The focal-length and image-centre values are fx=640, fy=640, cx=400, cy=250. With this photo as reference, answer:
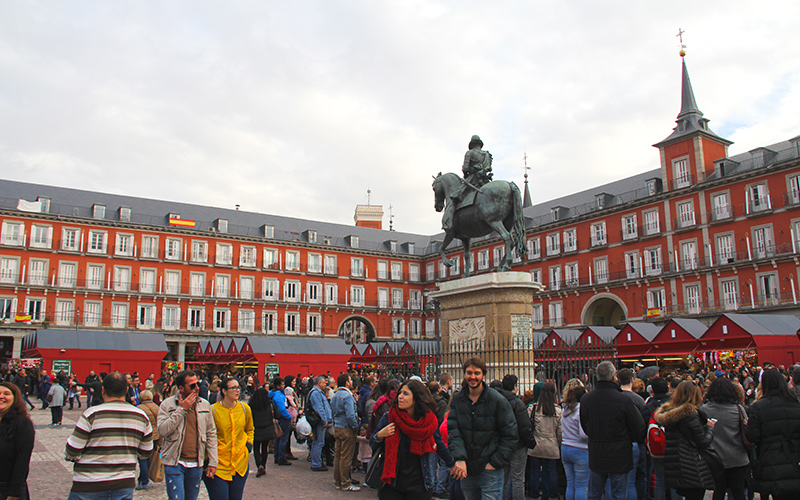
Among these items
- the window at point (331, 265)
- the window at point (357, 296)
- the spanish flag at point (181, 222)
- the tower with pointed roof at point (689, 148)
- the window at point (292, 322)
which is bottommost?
the window at point (292, 322)

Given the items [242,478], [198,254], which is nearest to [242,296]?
[198,254]

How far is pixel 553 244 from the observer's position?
159ft

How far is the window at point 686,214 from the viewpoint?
129 feet

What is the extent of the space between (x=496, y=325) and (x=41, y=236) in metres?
42.0

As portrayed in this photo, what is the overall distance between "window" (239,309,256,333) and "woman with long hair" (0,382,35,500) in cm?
4701

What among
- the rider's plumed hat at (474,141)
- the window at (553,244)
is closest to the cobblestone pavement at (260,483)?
the rider's plumed hat at (474,141)

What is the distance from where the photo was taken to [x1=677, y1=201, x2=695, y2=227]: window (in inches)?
1549

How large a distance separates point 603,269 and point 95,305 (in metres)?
35.8

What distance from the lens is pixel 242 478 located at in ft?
19.8

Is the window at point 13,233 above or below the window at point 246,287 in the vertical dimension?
above

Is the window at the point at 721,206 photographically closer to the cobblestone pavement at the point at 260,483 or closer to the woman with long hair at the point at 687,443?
the cobblestone pavement at the point at 260,483

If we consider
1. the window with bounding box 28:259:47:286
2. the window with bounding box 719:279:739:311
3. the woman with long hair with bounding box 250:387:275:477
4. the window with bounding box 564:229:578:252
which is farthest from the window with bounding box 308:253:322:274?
the woman with long hair with bounding box 250:387:275:477

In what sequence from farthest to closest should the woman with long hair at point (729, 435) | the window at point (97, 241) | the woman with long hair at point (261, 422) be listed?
the window at point (97, 241)
the woman with long hair at point (261, 422)
the woman with long hair at point (729, 435)

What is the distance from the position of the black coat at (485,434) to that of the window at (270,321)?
4820 cm
